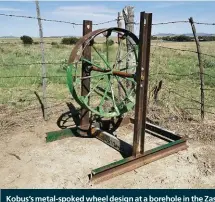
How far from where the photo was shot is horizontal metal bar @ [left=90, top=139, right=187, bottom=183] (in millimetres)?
3818

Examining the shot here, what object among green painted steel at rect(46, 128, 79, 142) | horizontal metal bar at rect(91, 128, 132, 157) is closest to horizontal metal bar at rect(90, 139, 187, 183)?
horizontal metal bar at rect(91, 128, 132, 157)

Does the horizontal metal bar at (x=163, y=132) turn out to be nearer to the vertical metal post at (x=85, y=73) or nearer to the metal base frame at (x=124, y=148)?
Answer: the metal base frame at (x=124, y=148)

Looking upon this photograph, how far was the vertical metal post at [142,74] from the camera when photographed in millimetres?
3762

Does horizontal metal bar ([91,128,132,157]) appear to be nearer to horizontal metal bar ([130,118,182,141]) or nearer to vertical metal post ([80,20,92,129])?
vertical metal post ([80,20,92,129])

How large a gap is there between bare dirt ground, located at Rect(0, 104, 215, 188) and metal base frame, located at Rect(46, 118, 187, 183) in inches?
3.0

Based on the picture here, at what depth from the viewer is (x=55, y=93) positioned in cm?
823

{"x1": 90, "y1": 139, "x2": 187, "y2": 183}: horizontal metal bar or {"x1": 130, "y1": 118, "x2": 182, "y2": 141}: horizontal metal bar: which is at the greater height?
{"x1": 130, "y1": 118, "x2": 182, "y2": 141}: horizontal metal bar

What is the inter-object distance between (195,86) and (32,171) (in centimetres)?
636

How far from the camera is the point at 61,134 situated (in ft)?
16.9

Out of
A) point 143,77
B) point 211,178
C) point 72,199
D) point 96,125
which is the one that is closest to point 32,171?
point 72,199

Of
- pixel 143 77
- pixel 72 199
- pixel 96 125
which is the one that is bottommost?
pixel 72 199

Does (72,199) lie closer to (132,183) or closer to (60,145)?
(132,183)

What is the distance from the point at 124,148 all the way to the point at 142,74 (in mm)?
1236

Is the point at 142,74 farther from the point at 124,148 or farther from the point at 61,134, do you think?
the point at 61,134
